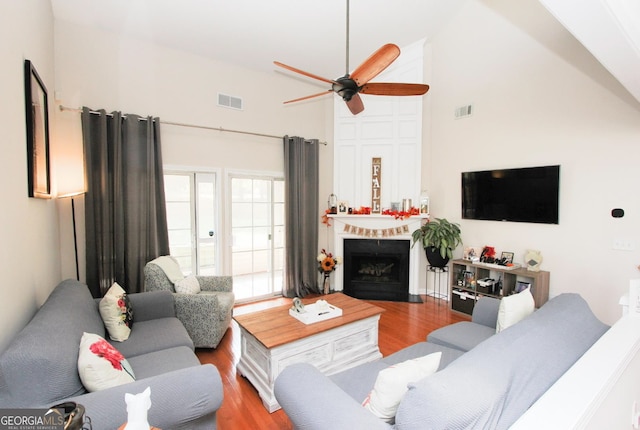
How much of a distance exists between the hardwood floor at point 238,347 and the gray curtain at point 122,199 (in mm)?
1380

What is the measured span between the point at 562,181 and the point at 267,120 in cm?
400

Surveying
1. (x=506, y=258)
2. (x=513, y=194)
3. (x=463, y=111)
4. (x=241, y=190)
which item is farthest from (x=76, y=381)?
(x=463, y=111)

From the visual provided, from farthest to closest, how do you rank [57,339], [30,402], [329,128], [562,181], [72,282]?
[329,128]
[562,181]
[72,282]
[57,339]
[30,402]

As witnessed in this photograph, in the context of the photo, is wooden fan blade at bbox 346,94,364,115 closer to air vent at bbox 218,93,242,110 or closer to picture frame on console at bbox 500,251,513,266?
air vent at bbox 218,93,242,110

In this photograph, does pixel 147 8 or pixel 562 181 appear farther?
pixel 562 181

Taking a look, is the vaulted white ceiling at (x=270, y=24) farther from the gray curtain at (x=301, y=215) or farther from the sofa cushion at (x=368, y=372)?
the sofa cushion at (x=368, y=372)

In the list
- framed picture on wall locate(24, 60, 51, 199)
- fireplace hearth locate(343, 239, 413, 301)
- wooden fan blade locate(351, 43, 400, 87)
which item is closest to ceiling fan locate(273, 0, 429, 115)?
wooden fan blade locate(351, 43, 400, 87)

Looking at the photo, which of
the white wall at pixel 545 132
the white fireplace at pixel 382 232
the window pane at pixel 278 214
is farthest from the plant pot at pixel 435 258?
the window pane at pixel 278 214

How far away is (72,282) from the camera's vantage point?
247cm

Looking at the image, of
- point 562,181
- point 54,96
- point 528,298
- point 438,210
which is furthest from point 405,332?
point 54,96

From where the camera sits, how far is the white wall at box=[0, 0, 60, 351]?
1581 millimetres

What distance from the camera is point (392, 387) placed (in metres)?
1.33

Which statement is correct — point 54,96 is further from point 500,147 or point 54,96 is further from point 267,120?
point 500,147

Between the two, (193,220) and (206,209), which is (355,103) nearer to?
(206,209)
